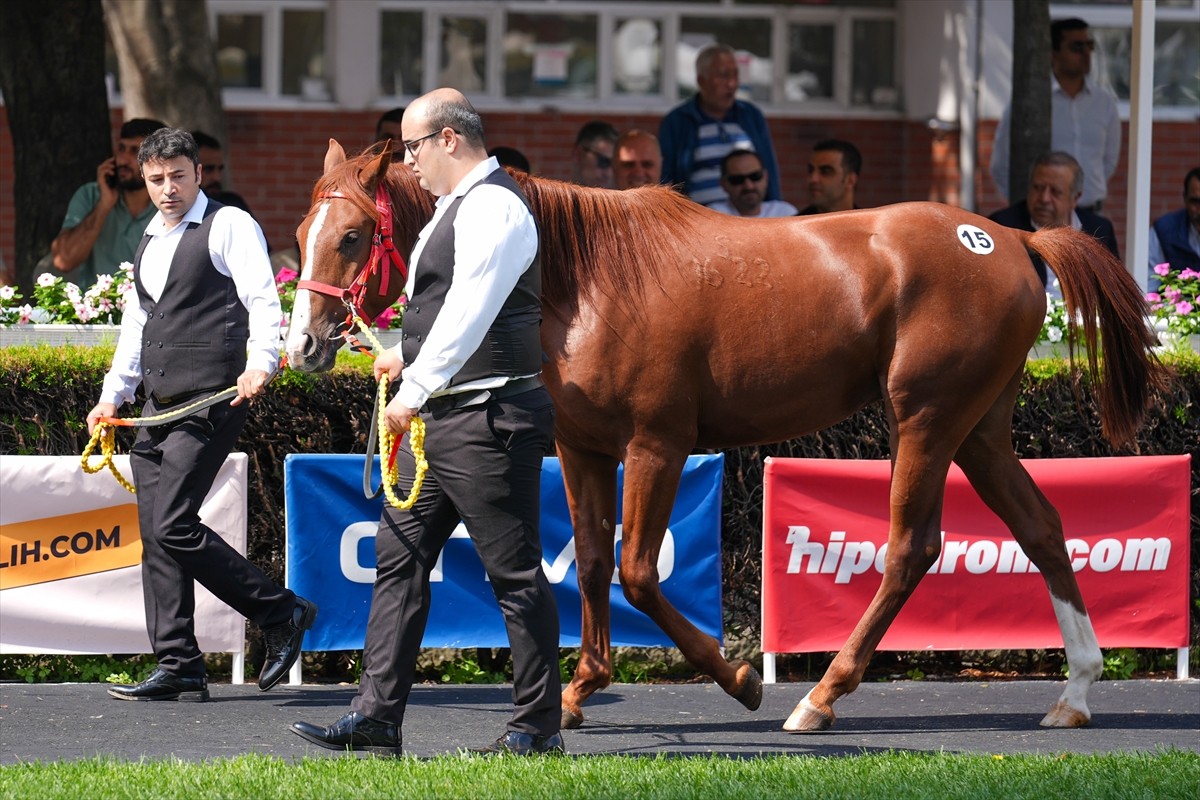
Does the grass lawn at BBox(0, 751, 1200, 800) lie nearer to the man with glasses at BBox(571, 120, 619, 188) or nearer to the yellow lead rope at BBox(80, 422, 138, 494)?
the yellow lead rope at BBox(80, 422, 138, 494)

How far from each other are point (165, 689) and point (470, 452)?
216 centimetres

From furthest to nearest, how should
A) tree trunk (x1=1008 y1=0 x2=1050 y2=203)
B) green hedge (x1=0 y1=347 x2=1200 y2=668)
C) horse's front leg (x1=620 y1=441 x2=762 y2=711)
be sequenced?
1. tree trunk (x1=1008 y1=0 x2=1050 y2=203)
2. green hedge (x1=0 y1=347 x2=1200 y2=668)
3. horse's front leg (x1=620 y1=441 x2=762 y2=711)

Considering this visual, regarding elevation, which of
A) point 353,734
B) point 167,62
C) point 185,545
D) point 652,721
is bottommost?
point 652,721

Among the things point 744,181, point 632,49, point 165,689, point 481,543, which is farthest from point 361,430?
point 632,49

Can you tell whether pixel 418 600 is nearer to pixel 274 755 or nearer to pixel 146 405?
pixel 274 755

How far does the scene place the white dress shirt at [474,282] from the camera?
16.5 ft

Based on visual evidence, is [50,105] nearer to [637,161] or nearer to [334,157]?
[637,161]

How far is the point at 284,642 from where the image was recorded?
22.0 feet

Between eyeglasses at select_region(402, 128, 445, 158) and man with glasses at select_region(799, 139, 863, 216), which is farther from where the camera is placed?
man with glasses at select_region(799, 139, 863, 216)

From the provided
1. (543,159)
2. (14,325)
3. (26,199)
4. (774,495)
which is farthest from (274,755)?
(543,159)

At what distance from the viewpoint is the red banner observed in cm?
731

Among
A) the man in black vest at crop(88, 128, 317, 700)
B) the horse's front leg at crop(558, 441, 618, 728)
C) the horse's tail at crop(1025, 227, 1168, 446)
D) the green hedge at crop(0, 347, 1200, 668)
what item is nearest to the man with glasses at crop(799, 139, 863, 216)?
the green hedge at crop(0, 347, 1200, 668)

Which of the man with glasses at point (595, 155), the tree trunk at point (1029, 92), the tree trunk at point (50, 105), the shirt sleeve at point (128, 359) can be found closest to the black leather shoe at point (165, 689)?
the shirt sleeve at point (128, 359)

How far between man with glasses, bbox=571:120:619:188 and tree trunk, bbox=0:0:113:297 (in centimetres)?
309
